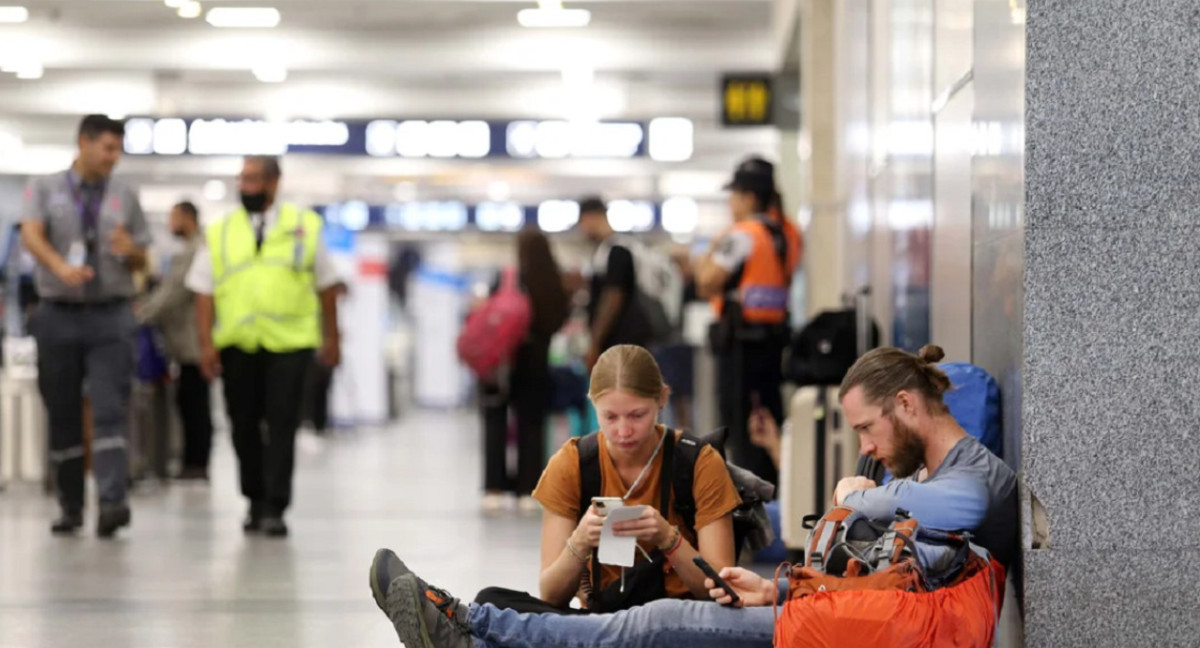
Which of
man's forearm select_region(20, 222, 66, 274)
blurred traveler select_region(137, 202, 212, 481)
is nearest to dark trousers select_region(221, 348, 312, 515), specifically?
man's forearm select_region(20, 222, 66, 274)

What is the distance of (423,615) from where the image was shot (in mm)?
4426

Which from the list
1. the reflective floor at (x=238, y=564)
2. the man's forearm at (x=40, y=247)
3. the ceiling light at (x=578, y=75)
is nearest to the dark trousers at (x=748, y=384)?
the reflective floor at (x=238, y=564)

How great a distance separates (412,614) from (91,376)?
15.7ft

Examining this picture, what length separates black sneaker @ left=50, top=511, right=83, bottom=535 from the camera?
9062mm

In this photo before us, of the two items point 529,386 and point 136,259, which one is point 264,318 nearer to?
point 136,259

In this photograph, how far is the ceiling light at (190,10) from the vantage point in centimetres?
1563

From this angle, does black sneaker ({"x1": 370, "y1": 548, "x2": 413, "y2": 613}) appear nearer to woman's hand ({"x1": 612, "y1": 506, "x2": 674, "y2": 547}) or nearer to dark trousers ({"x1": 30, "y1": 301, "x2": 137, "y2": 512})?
woman's hand ({"x1": 612, "y1": 506, "x2": 674, "y2": 547})

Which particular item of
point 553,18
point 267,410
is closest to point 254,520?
point 267,410

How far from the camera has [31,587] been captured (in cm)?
702

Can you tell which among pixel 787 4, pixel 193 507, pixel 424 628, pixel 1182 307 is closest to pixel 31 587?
pixel 424 628

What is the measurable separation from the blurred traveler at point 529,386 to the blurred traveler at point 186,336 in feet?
8.06

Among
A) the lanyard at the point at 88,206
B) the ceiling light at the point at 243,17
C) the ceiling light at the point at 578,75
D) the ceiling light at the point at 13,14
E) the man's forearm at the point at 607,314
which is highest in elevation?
the ceiling light at the point at 13,14

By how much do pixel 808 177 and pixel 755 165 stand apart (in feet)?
12.6

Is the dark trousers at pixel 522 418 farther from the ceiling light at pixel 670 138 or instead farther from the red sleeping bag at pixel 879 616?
the ceiling light at pixel 670 138
